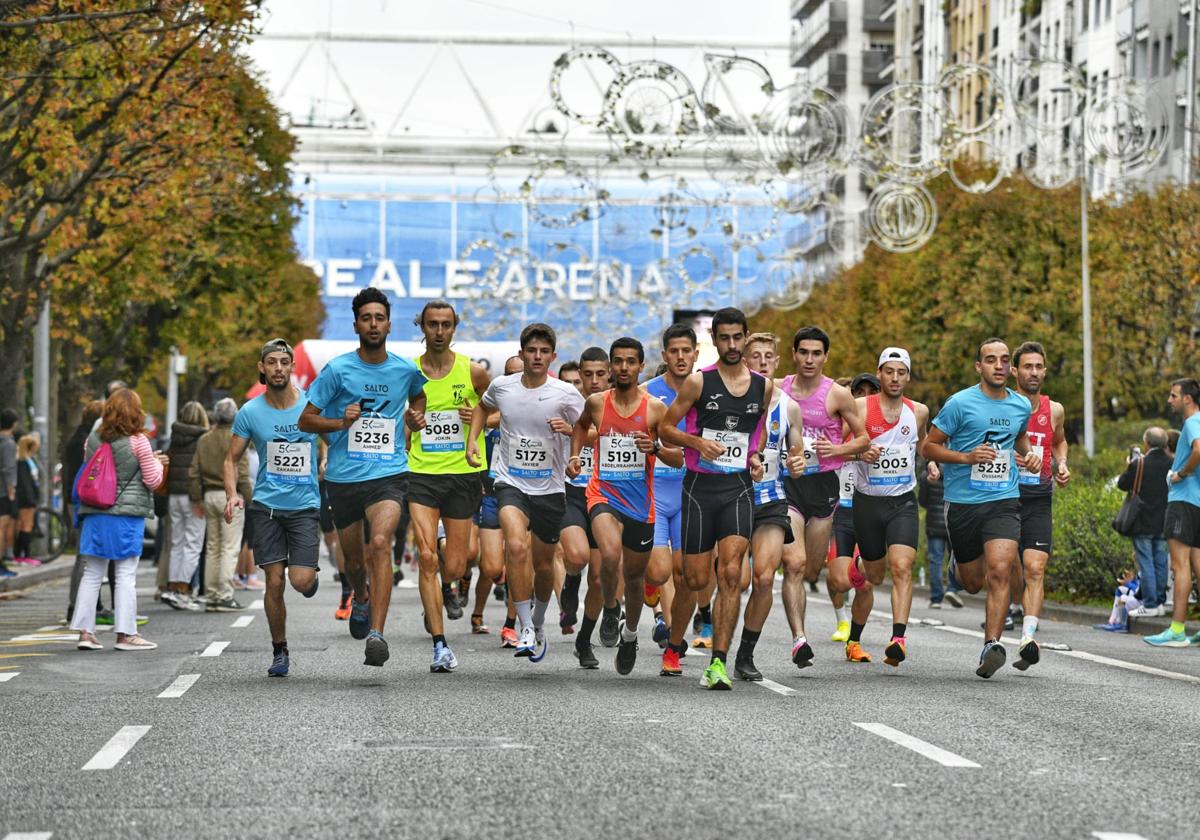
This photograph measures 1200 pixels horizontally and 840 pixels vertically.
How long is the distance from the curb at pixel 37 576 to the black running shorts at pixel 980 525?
14.0 m

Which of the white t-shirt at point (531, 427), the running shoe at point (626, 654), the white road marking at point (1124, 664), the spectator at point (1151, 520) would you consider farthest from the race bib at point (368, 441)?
the spectator at point (1151, 520)

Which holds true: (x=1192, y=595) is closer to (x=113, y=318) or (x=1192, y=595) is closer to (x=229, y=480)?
(x=229, y=480)

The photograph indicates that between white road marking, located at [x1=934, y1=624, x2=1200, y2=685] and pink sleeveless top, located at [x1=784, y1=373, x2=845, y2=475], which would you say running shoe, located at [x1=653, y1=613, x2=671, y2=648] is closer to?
pink sleeveless top, located at [x1=784, y1=373, x2=845, y2=475]

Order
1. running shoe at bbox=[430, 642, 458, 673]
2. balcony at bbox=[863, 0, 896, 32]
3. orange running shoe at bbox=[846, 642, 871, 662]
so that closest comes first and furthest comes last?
running shoe at bbox=[430, 642, 458, 673]
orange running shoe at bbox=[846, 642, 871, 662]
balcony at bbox=[863, 0, 896, 32]

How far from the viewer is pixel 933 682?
1394cm

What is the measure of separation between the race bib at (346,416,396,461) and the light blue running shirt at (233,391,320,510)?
1.04 feet

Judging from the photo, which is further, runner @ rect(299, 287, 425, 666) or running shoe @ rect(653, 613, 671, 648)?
running shoe @ rect(653, 613, 671, 648)

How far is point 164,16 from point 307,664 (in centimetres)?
821

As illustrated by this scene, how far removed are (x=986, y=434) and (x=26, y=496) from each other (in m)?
18.4

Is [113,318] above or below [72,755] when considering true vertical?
above

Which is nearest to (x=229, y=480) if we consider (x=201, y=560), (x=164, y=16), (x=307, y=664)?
(x=307, y=664)

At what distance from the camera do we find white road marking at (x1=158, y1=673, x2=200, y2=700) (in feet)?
42.2

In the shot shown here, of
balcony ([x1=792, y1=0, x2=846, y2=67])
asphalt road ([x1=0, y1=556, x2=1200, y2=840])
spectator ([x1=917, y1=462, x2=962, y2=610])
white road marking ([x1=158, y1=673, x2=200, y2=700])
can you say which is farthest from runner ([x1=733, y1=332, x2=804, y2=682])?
balcony ([x1=792, y1=0, x2=846, y2=67])

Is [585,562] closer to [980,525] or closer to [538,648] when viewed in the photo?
[538,648]
